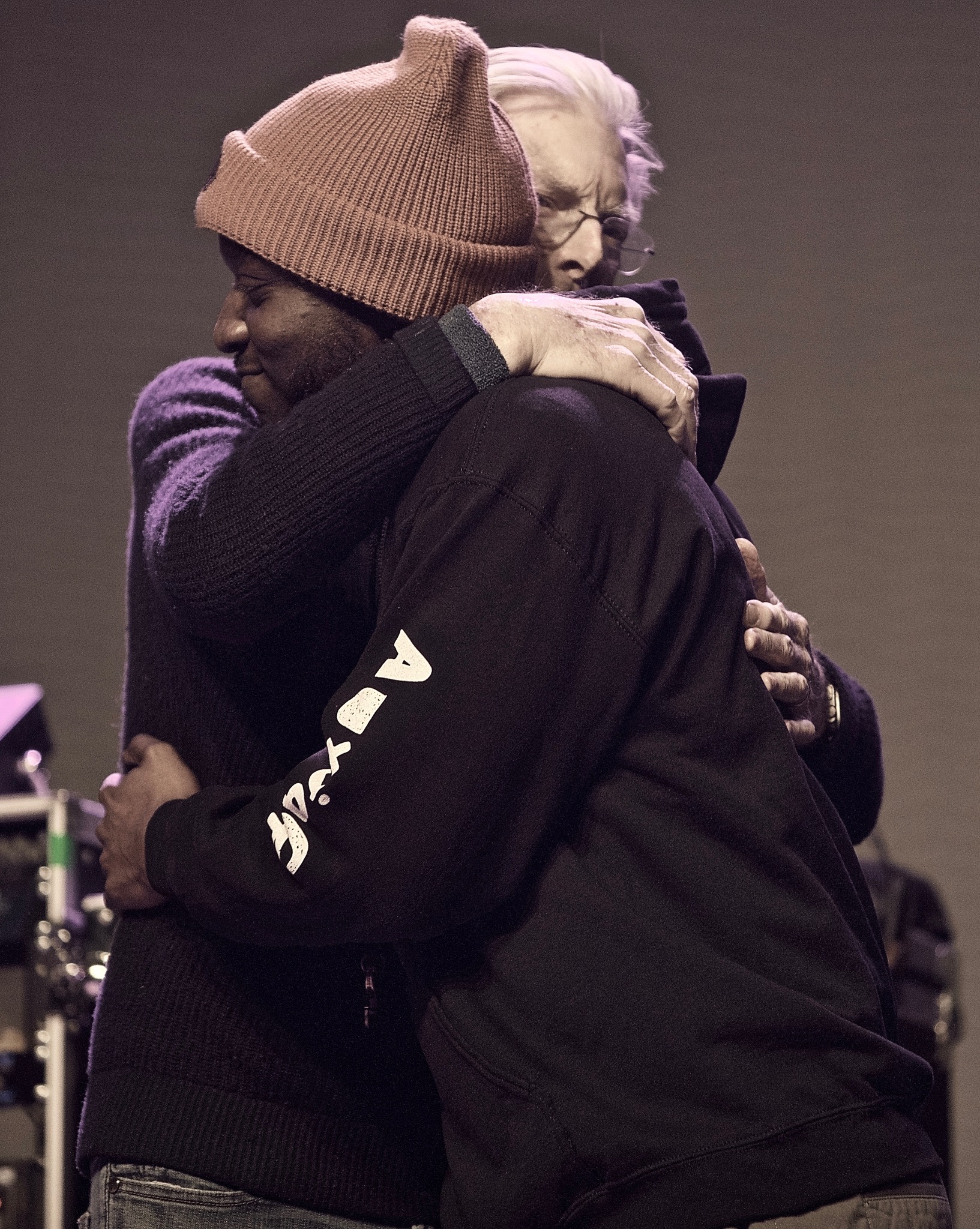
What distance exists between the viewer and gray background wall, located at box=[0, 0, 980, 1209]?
11.8 feet

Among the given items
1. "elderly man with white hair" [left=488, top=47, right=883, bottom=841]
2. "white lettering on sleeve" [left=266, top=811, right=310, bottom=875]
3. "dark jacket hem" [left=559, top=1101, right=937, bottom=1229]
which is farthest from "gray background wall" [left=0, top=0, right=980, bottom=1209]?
"dark jacket hem" [left=559, top=1101, right=937, bottom=1229]

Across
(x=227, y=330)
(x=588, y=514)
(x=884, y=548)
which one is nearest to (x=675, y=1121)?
(x=588, y=514)

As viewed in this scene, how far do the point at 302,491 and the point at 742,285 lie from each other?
2.91 metres

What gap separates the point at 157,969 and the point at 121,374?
2.71m

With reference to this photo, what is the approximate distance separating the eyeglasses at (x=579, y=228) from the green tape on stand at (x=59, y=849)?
99cm

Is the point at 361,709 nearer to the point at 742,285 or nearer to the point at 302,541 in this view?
the point at 302,541

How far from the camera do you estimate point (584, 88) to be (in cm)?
170

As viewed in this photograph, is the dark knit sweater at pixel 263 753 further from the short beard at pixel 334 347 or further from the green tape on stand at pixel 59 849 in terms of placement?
the green tape on stand at pixel 59 849

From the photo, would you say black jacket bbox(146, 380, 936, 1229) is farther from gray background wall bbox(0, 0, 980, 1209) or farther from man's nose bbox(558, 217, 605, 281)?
gray background wall bbox(0, 0, 980, 1209)

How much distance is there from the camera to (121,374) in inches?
143

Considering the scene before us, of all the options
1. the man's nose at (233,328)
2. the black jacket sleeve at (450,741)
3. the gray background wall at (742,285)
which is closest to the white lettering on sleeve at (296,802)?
the black jacket sleeve at (450,741)

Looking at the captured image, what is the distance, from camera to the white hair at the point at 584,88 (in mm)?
1692

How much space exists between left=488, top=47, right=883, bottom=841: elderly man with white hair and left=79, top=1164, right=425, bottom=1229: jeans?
0.56 meters

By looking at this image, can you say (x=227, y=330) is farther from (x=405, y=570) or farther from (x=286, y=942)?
(x=286, y=942)
